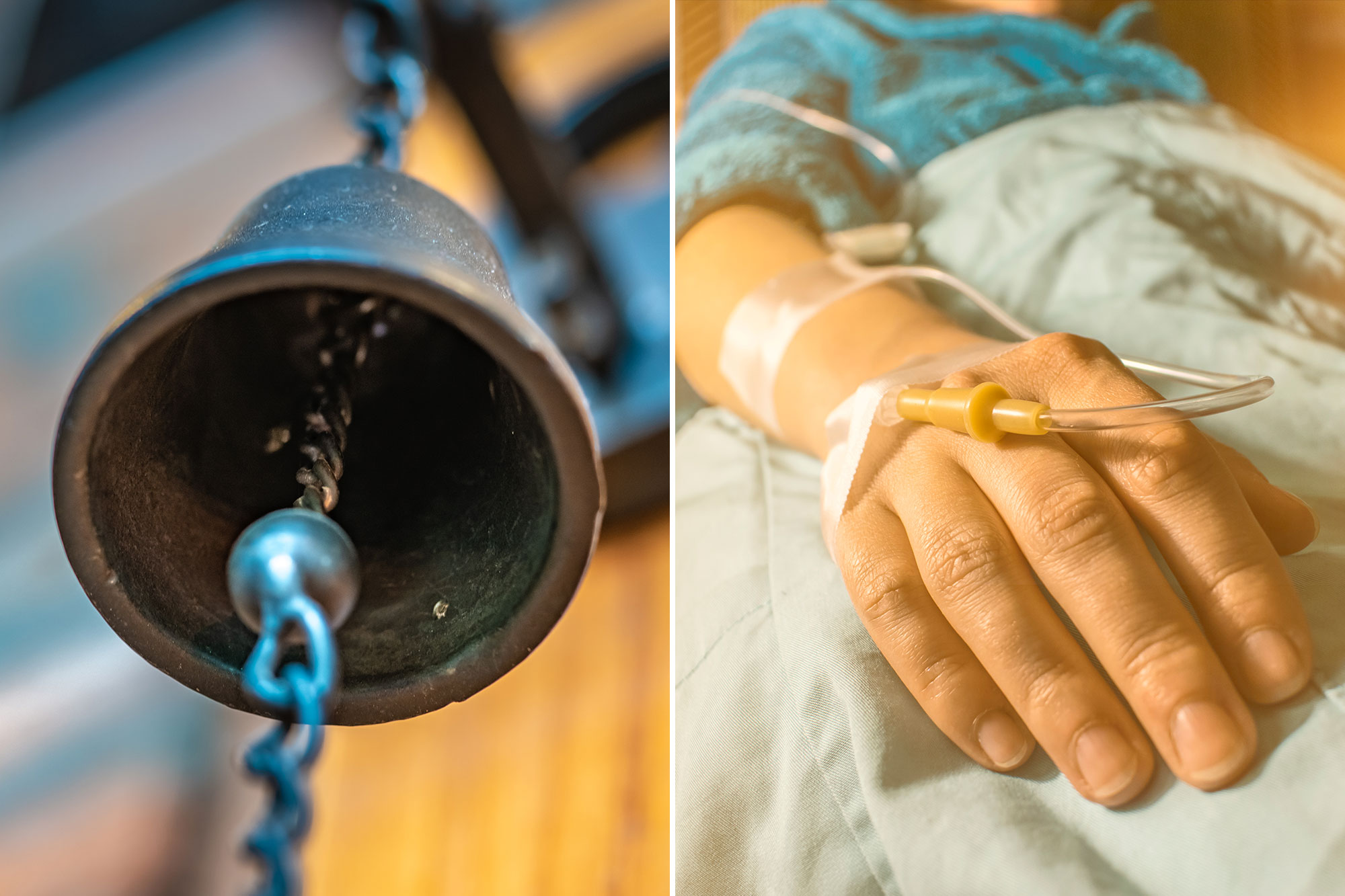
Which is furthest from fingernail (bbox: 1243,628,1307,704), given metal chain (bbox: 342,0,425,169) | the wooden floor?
the wooden floor

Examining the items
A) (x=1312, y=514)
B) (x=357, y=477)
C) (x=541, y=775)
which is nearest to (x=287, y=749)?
(x=357, y=477)

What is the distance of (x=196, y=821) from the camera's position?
36.9 inches

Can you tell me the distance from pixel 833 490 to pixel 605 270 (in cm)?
62

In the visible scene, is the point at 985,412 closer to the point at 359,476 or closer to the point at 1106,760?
the point at 1106,760

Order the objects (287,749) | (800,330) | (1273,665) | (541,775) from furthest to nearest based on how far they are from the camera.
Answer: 1. (541,775)
2. (800,330)
3. (1273,665)
4. (287,749)

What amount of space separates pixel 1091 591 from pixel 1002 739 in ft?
0.21

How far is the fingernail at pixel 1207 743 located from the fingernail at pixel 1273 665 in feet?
0.06

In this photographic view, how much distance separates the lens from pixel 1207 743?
339 mm

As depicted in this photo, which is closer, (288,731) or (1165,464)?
(288,731)

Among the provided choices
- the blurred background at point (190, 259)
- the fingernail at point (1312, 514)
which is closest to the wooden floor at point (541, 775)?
the blurred background at point (190, 259)

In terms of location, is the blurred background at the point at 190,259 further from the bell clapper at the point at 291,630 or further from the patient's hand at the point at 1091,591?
the bell clapper at the point at 291,630

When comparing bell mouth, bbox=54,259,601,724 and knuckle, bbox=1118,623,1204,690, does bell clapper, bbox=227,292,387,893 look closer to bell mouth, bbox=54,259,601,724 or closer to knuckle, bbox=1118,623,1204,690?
bell mouth, bbox=54,259,601,724

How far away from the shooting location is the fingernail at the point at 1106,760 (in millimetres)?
349

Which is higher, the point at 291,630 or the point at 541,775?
the point at 291,630
